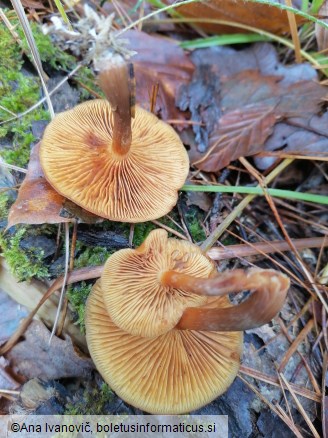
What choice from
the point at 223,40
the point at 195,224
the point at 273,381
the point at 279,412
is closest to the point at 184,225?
the point at 195,224

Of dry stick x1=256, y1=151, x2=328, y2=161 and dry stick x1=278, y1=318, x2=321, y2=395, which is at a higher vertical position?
dry stick x1=256, y1=151, x2=328, y2=161

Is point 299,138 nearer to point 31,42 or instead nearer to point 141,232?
point 141,232

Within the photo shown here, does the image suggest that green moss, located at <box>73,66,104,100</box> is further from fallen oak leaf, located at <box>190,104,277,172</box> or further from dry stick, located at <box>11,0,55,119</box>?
fallen oak leaf, located at <box>190,104,277,172</box>

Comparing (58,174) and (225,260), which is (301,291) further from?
(58,174)

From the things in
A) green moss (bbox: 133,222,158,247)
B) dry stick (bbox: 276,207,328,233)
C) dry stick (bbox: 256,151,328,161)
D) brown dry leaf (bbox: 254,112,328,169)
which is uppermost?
brown dry leaf (bbox: 254,112,328,169)

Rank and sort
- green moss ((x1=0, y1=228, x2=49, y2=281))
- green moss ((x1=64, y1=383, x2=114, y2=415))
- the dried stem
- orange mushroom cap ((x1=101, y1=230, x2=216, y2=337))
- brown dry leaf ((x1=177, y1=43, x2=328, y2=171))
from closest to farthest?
the dried stem, orange mushroom cap ((x1=101, y1=230, x2=216, y2=337)), green moss ((x1=64, y1=383, x2=114, y2=415)), green moss ((x1=0, y1=228, x2=49, y2=281)), brown dry leaf ((x1=177, y1=43, x2=328, y2=171))

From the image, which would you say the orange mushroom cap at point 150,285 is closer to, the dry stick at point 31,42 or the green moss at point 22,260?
the green moss at point 22,260

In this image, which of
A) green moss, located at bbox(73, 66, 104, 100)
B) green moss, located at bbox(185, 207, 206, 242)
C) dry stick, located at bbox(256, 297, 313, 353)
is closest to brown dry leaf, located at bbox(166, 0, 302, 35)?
green moss, located at bbox(73, 66, 104, 100)

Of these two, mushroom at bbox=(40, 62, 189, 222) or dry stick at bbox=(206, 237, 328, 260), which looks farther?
dry stick at bbox=(206, 237, 328, 260)
